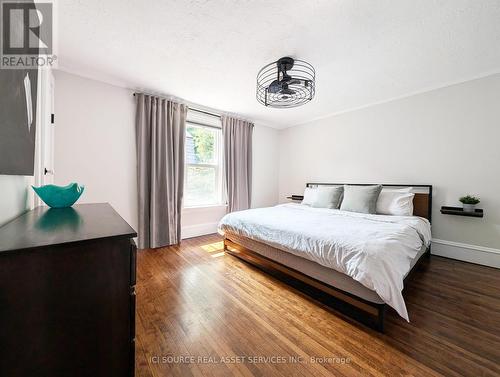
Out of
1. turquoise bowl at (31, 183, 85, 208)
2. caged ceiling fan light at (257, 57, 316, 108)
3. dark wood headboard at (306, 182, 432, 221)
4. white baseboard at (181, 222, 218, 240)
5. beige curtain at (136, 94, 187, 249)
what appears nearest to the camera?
turquoise bowl at (31, 183, 85, 208)

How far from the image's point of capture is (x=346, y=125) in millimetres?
3738

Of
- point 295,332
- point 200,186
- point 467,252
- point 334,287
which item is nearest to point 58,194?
point 295,332

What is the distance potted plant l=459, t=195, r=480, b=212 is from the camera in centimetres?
246

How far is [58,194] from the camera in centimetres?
131

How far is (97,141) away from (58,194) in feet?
5.55

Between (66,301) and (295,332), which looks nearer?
(66,301)

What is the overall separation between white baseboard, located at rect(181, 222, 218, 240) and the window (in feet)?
1.29

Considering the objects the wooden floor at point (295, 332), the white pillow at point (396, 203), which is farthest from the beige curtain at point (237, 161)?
Result: the white pillow at point (396, 203)

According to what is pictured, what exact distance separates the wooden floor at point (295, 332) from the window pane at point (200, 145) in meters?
2.12

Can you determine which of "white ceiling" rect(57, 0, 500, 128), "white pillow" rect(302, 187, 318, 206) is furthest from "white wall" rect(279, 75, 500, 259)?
"white pillow" rect(302, 187, 318, 206)

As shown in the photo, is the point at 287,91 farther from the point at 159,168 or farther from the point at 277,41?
the point at 159,168

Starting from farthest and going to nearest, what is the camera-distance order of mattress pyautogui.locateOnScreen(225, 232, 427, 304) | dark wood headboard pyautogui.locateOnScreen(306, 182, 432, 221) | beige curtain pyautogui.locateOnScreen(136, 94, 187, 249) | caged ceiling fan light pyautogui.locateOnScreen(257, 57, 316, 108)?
beige curtain pyautogui.locateOnScreen(136, 94, 187, 249) → dark wood headboard pyautogui.locateOnScreen(306, 182, 432, 221) → caged ceiling fan light pyautogui.locateOnScreen(257, 57, 316, 108) → mattress pyautogui.locateOnScreen(225, 232, 427, 304)

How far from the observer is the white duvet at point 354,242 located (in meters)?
1.38

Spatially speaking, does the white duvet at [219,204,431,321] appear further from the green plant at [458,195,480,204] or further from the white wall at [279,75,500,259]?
the white wall at [279,75,500,259]
